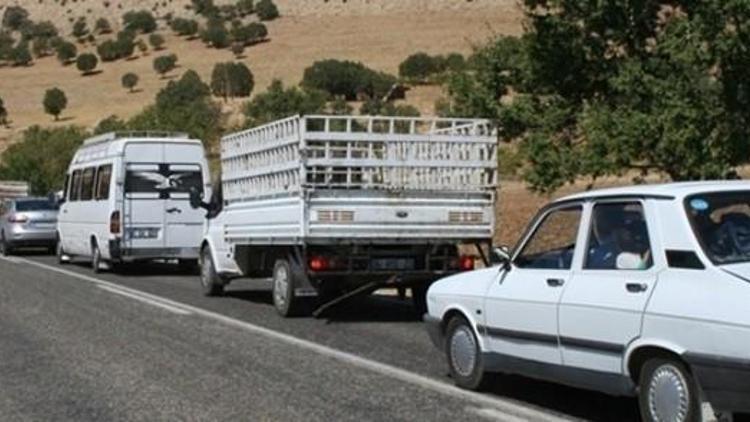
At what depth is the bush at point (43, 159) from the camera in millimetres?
64312

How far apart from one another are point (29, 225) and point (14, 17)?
118787 mm

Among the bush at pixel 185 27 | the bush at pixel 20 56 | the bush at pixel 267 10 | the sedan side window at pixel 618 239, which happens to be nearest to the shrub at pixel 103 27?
the bush at pixel 185 27

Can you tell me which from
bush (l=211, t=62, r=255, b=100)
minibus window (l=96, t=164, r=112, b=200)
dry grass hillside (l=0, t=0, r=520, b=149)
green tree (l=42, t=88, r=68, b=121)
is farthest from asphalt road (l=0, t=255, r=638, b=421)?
green tree (l=42, t=88, r=68, b=121)

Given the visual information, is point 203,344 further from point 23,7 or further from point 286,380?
point 23,7

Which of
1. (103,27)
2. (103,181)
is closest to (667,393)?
(103,181)

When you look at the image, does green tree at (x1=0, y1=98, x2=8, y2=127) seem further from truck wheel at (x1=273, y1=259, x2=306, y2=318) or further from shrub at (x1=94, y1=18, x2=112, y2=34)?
truck wheel at (x1=273, y1=259, x2=306, y2=318)

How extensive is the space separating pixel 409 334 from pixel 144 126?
5188 centimetres

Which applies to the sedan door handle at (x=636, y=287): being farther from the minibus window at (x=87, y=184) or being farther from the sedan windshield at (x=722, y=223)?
the minibus window at (x=87, y=184)

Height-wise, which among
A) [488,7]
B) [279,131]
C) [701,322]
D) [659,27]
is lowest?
[701,322]

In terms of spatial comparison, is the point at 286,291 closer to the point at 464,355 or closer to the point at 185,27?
the point at 464,355

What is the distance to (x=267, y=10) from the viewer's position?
4990 inches

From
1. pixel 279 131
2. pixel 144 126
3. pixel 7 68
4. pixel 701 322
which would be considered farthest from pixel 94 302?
pixel 7 68

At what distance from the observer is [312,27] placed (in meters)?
119

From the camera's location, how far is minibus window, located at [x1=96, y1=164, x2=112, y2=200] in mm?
23438
